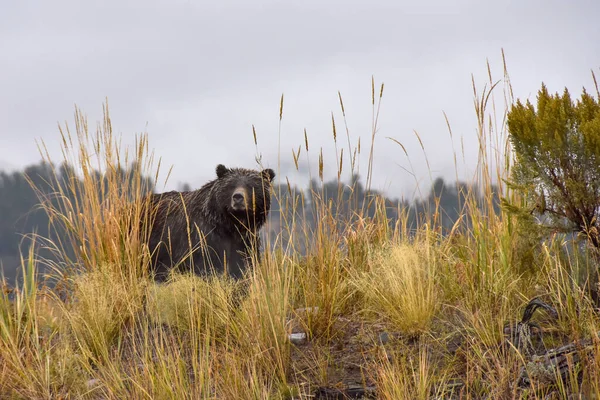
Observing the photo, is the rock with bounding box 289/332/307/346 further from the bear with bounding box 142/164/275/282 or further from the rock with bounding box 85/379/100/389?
the bear with bounding box 142/164/275/282

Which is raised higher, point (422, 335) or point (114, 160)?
point (114, 160)

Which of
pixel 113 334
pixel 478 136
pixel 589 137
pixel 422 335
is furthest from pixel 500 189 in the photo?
pixel 113 334

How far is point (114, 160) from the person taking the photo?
6.25m

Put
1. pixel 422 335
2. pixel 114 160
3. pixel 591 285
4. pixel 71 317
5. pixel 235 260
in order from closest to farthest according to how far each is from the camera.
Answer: pixel 422 335 → pixel 591 285 → pixel 71 317 → pixel 114 160 → pixel 235 260

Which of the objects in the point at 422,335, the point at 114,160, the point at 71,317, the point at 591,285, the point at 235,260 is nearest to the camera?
the point at 422,335

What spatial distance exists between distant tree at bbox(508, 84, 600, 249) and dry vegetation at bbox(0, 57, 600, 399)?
33 centimetres

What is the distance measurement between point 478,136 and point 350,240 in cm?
177

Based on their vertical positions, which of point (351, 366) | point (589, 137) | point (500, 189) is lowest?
point (351, 366)

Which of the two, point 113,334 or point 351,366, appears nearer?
point 351,366

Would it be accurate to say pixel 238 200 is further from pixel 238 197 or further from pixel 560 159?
pixel 560 159

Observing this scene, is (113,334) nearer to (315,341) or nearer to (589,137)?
(315,341)

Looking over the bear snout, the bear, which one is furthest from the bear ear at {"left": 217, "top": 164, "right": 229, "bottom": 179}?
the bear snout

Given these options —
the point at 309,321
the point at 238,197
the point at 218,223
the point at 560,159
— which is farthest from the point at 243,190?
the point at 560,159

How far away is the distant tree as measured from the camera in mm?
4684
